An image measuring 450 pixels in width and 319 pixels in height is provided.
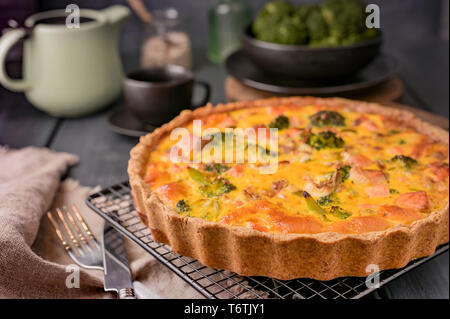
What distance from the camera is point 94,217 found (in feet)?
8.53

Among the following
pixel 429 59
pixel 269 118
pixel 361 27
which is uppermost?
pixel 361 27

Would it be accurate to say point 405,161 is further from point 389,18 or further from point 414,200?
point 389,18

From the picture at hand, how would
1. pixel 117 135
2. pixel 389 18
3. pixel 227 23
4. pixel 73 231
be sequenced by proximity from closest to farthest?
pixel 73 231
pixel 117 135
pixel 227 23
pixel 389 18

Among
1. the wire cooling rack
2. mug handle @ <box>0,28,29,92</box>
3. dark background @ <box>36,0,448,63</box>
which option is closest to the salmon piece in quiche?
the wire cooling rack

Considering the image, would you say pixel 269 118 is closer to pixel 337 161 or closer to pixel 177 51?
pixel 337 161

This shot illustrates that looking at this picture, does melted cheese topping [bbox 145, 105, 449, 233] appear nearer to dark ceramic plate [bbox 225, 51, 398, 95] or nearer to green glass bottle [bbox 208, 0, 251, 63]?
dark ceramic plate [bbox 225, 51, 398, 95]

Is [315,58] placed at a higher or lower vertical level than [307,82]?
higher

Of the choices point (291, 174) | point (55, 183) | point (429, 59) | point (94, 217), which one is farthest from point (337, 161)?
point (429, 59)

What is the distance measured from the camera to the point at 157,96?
3256 millimetres

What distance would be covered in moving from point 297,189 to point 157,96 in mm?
1330

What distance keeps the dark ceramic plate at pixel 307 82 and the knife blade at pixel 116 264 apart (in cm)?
146

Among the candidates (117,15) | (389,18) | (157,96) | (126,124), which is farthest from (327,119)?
(389,18)

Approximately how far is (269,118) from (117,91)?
133cm

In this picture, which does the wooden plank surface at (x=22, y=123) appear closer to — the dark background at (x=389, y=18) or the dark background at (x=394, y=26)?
the dark background at (x=394, y=26)
